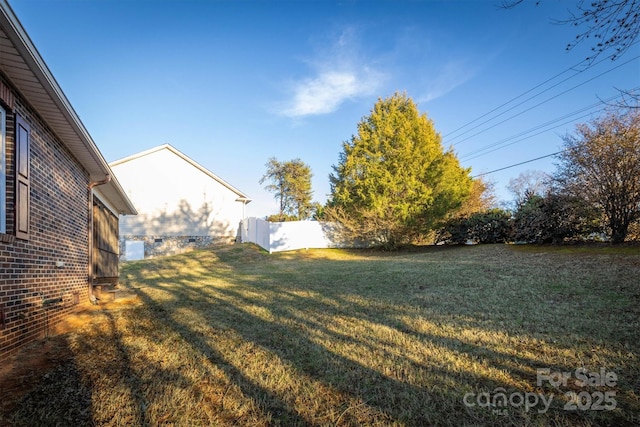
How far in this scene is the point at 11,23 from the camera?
8.39 ft

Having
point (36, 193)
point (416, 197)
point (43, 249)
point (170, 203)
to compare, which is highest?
point (170, 203)

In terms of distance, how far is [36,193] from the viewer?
417 centimetres

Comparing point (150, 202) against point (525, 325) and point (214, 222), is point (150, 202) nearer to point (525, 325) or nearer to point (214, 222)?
point (214, 222)

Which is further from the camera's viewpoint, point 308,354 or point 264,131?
point 264,131

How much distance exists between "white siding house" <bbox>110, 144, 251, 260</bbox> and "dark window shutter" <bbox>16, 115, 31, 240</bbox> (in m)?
18.6

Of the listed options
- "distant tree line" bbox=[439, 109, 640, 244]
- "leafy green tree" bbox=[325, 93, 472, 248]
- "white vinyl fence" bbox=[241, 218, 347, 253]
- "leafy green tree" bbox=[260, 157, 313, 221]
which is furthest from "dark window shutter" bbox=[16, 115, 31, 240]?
"leafy green tree" bbox=[260, 157, 313, 221]

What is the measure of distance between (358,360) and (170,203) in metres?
21.3

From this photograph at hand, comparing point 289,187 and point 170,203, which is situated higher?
point 289,187

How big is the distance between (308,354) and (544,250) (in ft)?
33.7

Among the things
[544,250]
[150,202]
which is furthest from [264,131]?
[544,250]

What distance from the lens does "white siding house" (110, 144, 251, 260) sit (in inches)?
816

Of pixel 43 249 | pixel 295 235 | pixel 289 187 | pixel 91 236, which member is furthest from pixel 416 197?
pixel 289 187

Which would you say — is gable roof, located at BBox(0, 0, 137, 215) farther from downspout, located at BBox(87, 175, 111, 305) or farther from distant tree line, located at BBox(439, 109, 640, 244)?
distant tree line, located at BBox(439, 109, 640, 244)

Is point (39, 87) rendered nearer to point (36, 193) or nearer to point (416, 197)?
point (36, 193)
